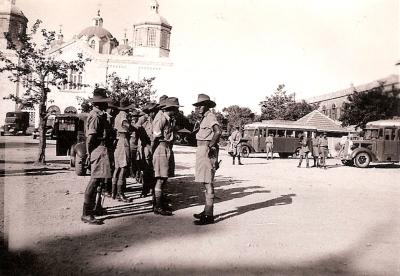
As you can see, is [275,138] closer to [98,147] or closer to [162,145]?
[162,145]

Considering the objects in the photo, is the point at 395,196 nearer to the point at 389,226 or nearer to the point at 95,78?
the point at 389,226

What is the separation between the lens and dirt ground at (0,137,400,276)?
4.00 metres

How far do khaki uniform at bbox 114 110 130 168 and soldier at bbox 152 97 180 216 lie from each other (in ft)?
2.85

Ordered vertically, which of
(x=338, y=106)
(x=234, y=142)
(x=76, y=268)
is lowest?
(x=76, y=268)

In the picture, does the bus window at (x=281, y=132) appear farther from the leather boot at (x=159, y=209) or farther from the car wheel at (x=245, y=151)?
the leather boot at (x=159, y=209)

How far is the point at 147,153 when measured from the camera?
8.02 m

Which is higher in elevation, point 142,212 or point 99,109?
point 99,109

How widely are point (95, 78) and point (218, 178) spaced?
1749 inches

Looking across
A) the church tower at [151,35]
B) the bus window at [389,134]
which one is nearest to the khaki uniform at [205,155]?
A: the bus window at [389,134]

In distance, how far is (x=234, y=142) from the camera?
18.6 metres

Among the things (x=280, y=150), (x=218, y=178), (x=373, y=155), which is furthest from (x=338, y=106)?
(x=218, y=178)

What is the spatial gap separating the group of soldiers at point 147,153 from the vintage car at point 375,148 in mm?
15321

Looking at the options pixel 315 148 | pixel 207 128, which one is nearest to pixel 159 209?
pixel 207 128

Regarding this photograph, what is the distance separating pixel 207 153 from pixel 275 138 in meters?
21.5
